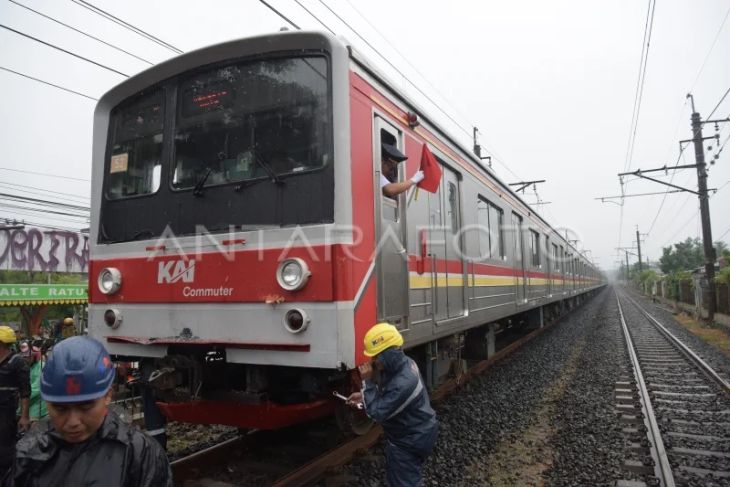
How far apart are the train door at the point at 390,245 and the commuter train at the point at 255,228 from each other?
0.07ft

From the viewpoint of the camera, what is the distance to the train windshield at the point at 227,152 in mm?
3631

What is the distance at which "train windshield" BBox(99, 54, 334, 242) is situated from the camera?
363cm

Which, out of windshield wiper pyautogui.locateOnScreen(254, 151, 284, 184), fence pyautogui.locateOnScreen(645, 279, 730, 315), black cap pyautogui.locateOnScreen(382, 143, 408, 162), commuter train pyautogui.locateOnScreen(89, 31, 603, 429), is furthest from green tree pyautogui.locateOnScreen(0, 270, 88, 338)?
fence pyautogui.locateOnScreen(645, 279, 730, 315)

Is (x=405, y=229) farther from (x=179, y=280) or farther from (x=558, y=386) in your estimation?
(x=558, y=386)

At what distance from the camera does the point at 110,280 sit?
4.21 metres

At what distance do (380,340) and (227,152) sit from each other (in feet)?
6.32

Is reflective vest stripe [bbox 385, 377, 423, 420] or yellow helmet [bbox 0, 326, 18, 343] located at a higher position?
yellow helmet [bbox 0, 326, 18, 343]

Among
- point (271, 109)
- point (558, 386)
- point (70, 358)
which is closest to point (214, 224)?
point (271, 109)

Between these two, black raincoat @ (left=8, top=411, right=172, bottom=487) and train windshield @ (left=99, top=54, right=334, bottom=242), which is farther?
train windshield @ (left=99, top=54, right=334, bottom=242)

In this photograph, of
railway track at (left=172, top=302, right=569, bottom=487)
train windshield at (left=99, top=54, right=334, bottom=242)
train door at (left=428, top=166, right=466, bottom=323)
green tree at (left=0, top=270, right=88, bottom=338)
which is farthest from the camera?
green tree at (left=0, top=270, right=88, bottom=338)

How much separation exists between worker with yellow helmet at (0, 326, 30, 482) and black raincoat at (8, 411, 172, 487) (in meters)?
3.11

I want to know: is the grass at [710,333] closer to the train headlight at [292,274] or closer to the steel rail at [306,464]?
the steel rail at [306,464]

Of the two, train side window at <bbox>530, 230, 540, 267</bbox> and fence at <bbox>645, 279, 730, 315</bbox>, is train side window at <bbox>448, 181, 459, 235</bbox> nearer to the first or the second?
train side window at <bbox>530, 230, 540, 267</bbox>

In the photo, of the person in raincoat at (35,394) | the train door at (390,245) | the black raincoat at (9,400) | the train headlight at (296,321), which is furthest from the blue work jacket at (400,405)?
the person in raincoat at (35,394)
